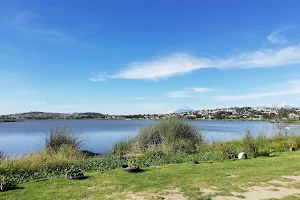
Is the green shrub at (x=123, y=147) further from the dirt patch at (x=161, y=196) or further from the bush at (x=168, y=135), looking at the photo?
the dirt patch at (x=161, y=196)

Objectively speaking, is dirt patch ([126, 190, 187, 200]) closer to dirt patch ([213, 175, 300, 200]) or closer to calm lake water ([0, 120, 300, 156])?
dirt patch ([213, 175, 300, 200])

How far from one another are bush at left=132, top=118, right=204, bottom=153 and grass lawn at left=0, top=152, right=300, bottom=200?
Result: 5537mm

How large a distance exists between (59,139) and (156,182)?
7.95m

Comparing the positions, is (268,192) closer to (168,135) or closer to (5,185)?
(5,185)

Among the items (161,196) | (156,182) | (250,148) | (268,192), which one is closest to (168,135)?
(250,148)

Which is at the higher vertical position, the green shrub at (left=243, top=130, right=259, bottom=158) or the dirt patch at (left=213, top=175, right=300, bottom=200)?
the green shrub at (left=243, top=130, right=259, bottom=158)

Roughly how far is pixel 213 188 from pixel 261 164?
4006mm

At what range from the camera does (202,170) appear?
27.3 ft

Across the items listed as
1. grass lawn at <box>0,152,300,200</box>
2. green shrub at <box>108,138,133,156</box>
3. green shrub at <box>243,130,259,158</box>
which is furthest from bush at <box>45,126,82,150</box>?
green shrub at <box>243,130,259,158</box>

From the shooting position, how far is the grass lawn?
584 cm

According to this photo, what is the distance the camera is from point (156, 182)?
266 inches

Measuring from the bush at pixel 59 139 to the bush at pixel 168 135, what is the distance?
306cm

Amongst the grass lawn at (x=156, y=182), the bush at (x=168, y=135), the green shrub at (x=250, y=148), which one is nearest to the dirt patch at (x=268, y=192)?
the grass lawn at (x=156, y=182)

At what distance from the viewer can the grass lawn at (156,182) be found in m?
5.84
